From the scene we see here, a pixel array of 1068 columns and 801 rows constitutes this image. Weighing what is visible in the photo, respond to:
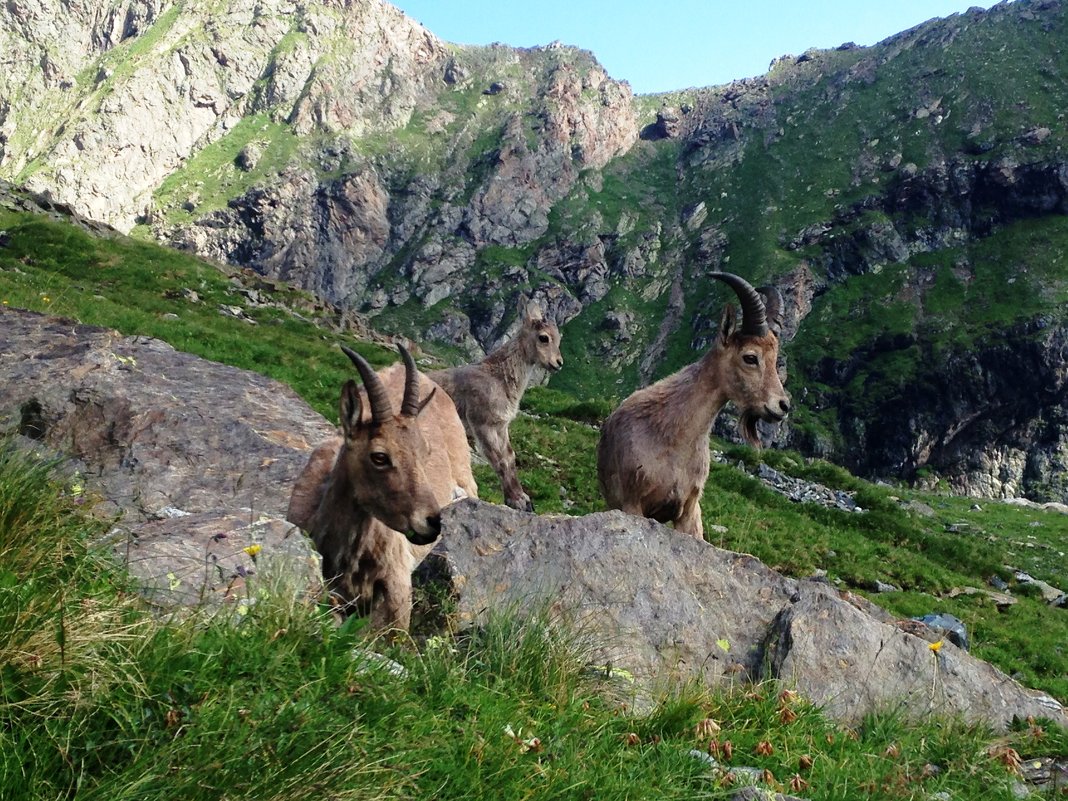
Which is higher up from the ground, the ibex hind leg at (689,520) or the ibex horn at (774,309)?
the ibex horn at (774,309)

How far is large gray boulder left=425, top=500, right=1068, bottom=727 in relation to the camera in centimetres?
651

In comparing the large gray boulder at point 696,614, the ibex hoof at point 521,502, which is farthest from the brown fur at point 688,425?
the ibex hoof at point 521,502

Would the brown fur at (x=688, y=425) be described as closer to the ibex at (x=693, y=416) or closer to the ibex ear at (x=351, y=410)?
the ibex at (x=693, y=416)

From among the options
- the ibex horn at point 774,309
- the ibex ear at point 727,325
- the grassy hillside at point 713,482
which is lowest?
the grassy hillside at point 713,482

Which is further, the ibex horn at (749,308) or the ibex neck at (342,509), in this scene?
the ibex horn at (749,308)

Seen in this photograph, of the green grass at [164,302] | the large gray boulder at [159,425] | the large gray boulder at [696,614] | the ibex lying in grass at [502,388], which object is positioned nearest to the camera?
the large gray boulder at [696,614]

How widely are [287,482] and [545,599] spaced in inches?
237

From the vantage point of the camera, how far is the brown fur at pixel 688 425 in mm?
9477

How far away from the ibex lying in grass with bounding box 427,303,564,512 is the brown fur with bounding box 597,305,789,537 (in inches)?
294

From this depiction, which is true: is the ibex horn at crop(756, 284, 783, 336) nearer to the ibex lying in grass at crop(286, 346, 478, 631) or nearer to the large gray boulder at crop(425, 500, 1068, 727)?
the large gray boulder at crop(425, 500, 1068, 727)

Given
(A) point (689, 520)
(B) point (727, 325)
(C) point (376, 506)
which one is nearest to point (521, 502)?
(A) point (689, 520)

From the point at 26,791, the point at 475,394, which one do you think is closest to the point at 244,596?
the point at 26,791

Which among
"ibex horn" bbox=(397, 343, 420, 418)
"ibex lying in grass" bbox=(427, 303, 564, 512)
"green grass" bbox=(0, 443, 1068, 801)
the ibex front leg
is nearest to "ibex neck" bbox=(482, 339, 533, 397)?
"ibex lying in grass" bbox=(427, 303, 564, 512)

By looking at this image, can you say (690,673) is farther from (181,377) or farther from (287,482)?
(181,377)
